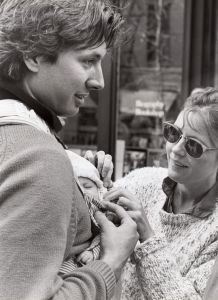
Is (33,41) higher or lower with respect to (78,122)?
higher

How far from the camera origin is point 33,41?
4.85 ft

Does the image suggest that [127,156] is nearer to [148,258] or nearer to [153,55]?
[153,55]

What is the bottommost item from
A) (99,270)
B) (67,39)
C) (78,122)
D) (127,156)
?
(127,156)

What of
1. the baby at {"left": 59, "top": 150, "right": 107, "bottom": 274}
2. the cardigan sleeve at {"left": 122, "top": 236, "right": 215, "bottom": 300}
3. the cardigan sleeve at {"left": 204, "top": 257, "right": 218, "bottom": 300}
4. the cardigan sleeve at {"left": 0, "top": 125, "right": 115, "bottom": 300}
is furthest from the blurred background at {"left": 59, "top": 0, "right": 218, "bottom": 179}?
the cardigan sleeve at {"left": 0, "top": 125, "right": 115, "bottom": 300}

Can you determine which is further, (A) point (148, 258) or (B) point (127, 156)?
(B) point (127, 156)

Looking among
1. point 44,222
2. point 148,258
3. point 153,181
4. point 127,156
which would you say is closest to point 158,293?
point 148,258

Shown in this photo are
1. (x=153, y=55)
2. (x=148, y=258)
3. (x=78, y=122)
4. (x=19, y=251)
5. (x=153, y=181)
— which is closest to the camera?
(x=19, y=251)

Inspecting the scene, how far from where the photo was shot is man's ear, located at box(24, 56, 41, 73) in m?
1.49

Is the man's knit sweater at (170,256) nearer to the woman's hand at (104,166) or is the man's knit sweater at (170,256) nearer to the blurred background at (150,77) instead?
the woman's hand at (104,166)

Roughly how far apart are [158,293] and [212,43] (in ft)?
8.25

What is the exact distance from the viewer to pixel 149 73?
446 cm

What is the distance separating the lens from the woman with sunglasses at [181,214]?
7.23 feet

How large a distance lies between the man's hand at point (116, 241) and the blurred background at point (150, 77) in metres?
2.48

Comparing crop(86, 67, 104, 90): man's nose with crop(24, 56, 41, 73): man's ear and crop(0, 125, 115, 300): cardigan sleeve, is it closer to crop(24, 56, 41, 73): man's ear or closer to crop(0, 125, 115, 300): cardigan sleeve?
crop(24, 56, 41, 73): man's ear
